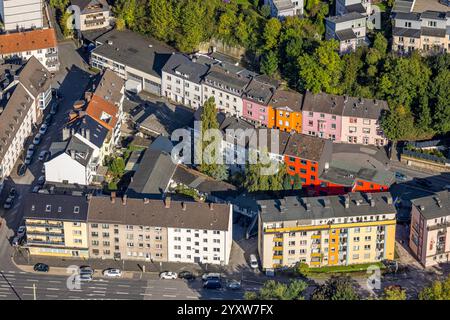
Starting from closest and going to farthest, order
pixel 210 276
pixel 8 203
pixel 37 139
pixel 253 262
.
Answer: pixel 210 276 < pixel 253 262 < pixel 8 203 < pixel 37 139

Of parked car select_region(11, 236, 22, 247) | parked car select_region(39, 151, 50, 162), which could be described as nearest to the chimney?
parked car select_region(11, 236, 22, 247)

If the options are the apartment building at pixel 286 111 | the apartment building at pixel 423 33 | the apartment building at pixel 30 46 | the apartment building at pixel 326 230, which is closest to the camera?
the apartment building at pixel 326 230

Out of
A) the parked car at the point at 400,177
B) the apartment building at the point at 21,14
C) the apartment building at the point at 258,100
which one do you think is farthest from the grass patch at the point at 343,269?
the apartment building at the point at 21,14

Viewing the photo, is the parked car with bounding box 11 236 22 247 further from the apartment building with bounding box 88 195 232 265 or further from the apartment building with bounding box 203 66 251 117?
the apartment building with bounding box 203 66 251 117

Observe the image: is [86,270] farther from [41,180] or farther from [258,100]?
[258,100]

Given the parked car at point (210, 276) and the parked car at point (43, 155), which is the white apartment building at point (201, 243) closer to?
the parked car at point (210, 276)

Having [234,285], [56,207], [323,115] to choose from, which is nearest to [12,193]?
[56,207]

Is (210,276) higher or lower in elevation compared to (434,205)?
lower
